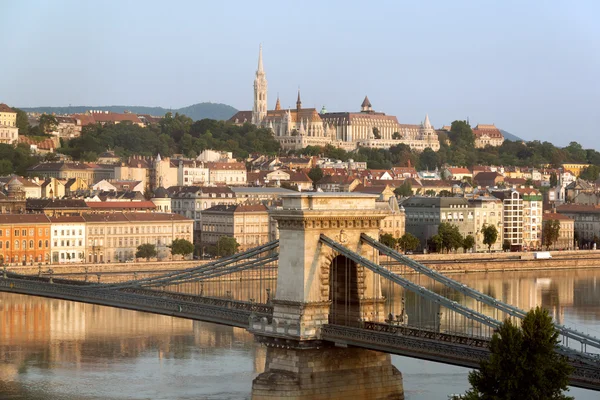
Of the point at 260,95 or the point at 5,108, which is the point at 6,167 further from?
the point at 260,95

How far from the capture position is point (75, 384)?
2345 centimetres

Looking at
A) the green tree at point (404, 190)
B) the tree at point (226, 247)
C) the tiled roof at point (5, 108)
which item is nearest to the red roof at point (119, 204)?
the tree at point (226, 247)

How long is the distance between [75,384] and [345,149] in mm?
78877

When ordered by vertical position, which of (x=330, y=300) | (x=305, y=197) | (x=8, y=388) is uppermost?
(x=305, y=197)

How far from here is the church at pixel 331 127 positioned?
4016 inches

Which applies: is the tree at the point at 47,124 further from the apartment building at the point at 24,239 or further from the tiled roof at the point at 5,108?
the apartment building at the point at 24,239

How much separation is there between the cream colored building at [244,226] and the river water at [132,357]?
17.0 meters

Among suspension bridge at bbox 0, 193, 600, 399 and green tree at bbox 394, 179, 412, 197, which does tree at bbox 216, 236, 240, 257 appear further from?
suspension bridge at bbox 0, 193, 600, 399

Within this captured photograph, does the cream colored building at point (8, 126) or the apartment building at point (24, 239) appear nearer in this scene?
the apartment building at point (24, 239)

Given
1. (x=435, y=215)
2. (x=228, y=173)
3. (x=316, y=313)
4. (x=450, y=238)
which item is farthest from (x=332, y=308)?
(x=228, y=173)

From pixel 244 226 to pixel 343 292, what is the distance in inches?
1261

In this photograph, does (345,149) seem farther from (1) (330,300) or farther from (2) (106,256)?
(1) (330,300)

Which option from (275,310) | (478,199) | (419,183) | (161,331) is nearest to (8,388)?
(275,310)

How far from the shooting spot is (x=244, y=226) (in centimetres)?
5322
